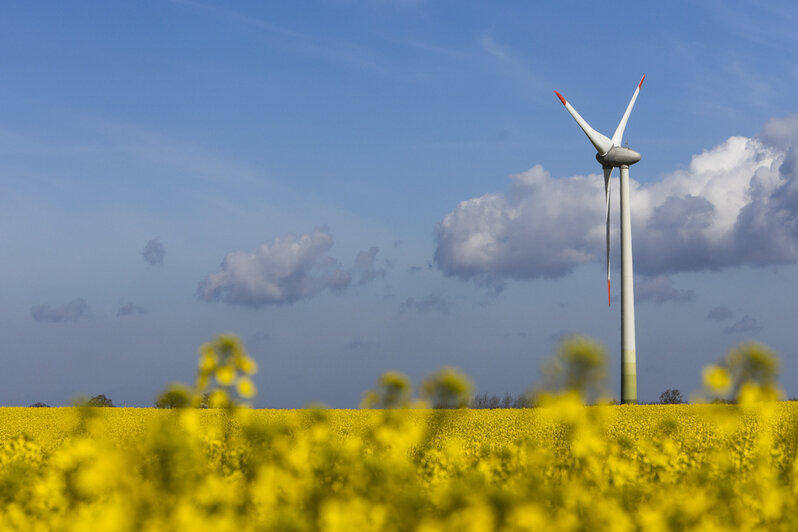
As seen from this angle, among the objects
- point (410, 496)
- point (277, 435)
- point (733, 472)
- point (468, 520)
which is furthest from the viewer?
point (733, 472)

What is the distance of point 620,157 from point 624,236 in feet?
13.1

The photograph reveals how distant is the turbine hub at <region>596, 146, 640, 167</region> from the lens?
35.8m

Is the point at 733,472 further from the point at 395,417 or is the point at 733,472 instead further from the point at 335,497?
the point at 335,497

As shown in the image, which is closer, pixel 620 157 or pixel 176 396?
pixel 176 396

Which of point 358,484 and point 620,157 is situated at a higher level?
point 620,157

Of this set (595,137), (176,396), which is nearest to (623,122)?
(595,137)

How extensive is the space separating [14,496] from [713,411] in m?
21.7

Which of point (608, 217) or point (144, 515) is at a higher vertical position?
point (608, 217)

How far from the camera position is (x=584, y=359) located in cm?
2873

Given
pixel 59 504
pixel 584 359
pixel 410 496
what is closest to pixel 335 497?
pixel 410 496

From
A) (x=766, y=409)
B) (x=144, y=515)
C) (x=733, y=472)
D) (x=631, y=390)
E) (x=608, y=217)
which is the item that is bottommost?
(x=144, y=515)

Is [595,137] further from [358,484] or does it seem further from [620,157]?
[358,484]

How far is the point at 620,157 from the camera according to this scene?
1411 inches

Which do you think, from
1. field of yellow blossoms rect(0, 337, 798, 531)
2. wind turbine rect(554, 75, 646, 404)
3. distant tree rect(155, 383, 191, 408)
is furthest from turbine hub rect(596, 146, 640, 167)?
distant tree rect(155, 383, 191, 408)
